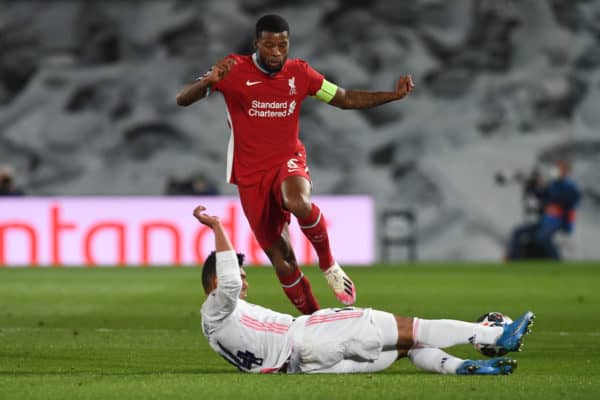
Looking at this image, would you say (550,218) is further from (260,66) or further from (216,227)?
(216,227)

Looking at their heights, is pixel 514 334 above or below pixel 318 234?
below

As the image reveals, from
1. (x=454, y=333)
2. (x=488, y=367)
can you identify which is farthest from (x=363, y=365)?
(x=488, y=367)

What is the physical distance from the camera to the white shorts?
22.5 feet

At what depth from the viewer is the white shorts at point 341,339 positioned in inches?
270

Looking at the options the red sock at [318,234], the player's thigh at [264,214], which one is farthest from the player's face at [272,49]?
the red sock at [318,234]

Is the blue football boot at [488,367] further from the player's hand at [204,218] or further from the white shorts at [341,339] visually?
the player's hand at [204,218]

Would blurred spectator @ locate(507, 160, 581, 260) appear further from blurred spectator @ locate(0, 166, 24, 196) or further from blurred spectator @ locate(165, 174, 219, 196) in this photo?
blurred spectator @ locate(0, 166, 24, 196)

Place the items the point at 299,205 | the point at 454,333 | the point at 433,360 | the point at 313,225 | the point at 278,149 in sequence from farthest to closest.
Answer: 1. the point at 278,149
2. the point at 313,225
3. the point at 299,205
4. the point at 433,360
5. the point at 454,333

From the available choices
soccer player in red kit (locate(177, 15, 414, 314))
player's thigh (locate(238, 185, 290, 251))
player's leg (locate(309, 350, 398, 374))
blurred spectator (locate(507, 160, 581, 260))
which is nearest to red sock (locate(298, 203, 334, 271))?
soccer player in red kit (locate(177, 15, 414, 314))

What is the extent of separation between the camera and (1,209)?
2044 centimetres

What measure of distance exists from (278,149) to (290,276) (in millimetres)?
889

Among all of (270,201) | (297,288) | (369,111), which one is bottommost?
(297,288)

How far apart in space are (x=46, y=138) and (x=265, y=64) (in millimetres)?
19859

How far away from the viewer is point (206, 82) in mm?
8039
